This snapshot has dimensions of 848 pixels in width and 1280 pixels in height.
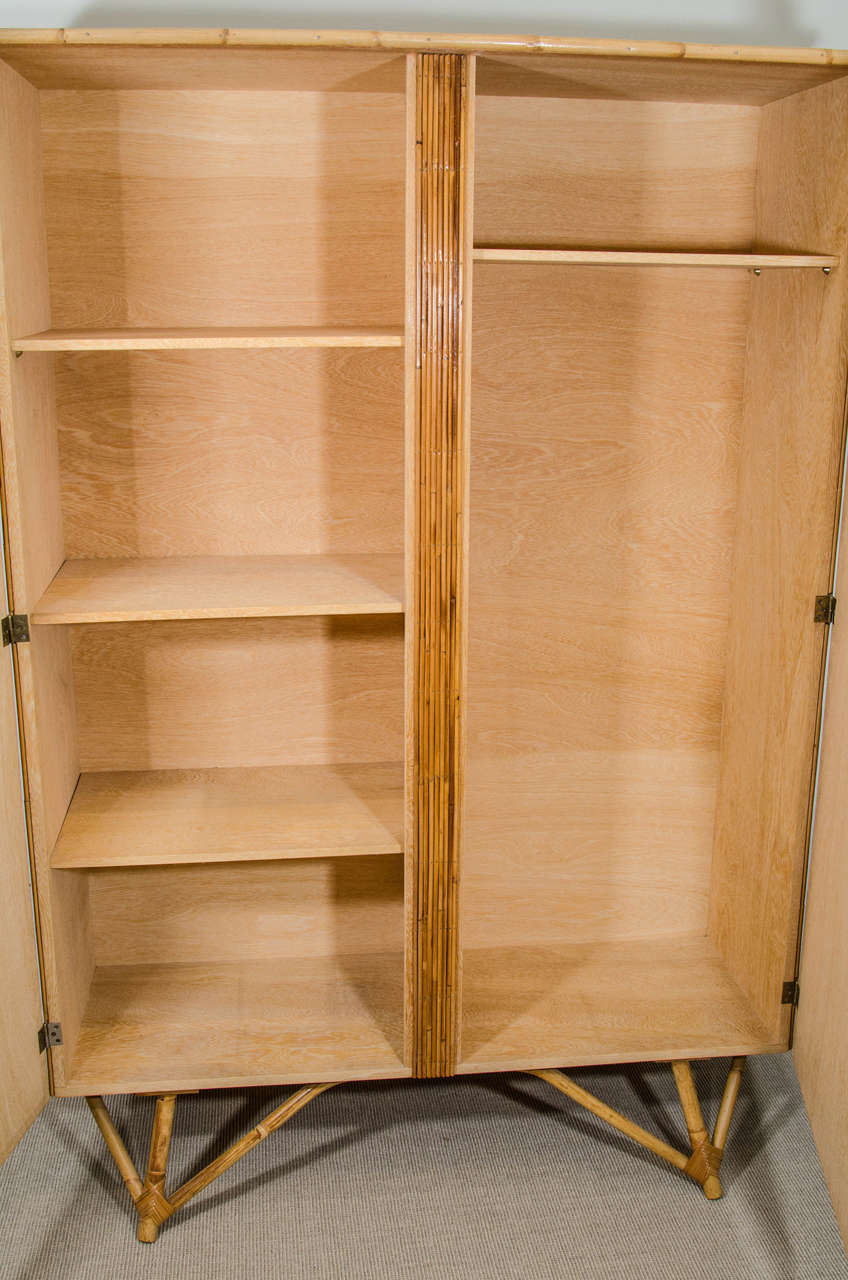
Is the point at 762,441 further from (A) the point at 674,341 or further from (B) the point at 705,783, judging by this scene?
(B) the point at 705,783

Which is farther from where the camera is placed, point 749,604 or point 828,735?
point 749,604

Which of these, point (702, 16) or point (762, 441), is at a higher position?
point (702, 16)

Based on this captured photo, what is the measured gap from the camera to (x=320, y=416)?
246cm

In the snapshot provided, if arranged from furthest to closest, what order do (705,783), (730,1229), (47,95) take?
(705,783)
(730,1229)
(47,95)

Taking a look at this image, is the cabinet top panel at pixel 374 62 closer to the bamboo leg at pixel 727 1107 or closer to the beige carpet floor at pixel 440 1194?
the bamboo leg at pixel 727 1107

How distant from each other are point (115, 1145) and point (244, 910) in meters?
0.56

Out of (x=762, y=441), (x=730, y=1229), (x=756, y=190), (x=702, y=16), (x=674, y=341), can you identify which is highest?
(x=702, y=16)

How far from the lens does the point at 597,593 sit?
262 centimetres

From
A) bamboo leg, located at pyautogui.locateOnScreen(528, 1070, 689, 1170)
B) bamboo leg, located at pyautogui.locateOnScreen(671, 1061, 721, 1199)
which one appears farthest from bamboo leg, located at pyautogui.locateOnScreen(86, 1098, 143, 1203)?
bamboo leg, located at pyautogui.locateOnScreen(671, 1061, 721, 1199)

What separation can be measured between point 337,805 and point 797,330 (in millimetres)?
1337

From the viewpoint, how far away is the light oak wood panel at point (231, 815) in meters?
2.32

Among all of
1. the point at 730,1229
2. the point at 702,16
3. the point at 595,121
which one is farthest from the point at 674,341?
the point at 730,1229

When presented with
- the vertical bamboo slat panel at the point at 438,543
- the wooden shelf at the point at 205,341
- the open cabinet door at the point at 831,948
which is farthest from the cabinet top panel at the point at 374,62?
the open cabinet door at the point at 831,948

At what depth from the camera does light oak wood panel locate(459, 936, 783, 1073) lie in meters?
2.46
